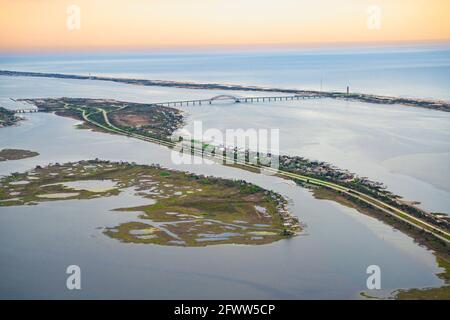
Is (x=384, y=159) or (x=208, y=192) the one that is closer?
(x=208, y=192)

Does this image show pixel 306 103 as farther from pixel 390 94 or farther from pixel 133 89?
pixel 133 89

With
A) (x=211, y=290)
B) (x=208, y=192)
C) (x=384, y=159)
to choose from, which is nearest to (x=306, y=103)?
(x=384, y=159)

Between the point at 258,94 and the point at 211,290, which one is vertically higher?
the point at 258,94

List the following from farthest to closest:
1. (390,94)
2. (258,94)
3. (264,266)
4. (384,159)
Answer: (258,94)
(390,94)
(384,159)
(264,266)

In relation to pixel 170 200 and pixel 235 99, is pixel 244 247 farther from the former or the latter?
pixel 235 99

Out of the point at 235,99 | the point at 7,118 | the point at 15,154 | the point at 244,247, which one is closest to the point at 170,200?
the point at 244,247

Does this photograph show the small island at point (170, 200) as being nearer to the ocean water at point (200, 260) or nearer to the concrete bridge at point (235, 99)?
the ocean water at point (200, 260)

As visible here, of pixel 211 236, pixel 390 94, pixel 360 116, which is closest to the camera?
pixel 211 236
